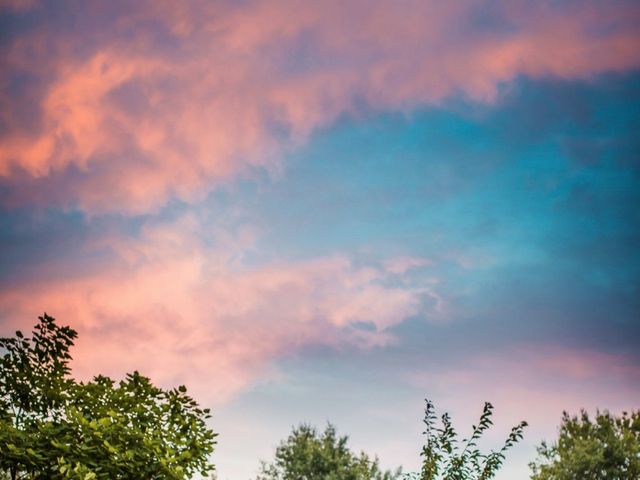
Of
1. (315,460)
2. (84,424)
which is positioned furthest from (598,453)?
(84,424)

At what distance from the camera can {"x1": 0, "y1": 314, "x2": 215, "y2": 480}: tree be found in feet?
35.6

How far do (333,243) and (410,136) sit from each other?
289 inches

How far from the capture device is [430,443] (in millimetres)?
15008

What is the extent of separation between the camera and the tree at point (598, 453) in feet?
161

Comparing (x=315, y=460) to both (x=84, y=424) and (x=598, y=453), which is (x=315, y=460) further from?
(x=84, y=424)

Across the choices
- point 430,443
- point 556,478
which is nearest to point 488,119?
point 430,443

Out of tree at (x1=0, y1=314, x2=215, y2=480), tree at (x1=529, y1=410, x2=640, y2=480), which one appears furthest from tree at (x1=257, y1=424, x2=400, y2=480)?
tree at (x1=0, y1=314, x2=215, y2=480)

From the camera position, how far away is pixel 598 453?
161ft

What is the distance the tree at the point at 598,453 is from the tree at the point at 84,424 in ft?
148

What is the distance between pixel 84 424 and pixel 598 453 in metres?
47.8

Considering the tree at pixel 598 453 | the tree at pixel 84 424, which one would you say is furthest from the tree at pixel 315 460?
the tree at pixel 84 424

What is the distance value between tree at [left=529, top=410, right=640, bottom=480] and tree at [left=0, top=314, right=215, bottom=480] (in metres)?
45.2

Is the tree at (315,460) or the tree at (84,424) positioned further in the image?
the tree at (315,460)

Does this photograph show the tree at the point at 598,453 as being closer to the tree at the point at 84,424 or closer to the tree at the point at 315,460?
the tree at the point at 315,460
